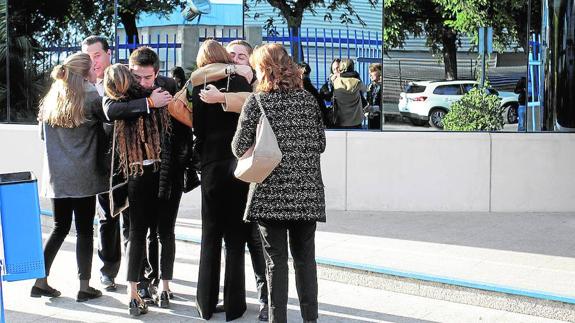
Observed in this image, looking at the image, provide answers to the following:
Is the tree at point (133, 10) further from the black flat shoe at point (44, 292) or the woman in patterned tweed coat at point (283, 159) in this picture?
the woman in patterned tweed coat at point (283, 159)

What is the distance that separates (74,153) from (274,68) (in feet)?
6.31

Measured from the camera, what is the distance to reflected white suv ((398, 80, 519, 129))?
912 cm

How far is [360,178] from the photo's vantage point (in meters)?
9.30

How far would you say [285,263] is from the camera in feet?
16.6

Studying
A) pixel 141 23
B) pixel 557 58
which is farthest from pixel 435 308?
pixel 141 23

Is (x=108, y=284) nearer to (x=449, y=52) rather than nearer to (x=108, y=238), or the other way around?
(x=108, y=238)

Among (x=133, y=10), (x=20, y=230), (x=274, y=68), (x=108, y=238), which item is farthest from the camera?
(x=133, y=10)

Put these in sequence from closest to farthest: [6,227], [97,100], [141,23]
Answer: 1. [6,227]
2. [97,100]
3. [141,23]

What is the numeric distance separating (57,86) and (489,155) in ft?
15.7

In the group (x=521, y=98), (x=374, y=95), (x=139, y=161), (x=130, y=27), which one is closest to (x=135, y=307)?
(x=139, y=161)

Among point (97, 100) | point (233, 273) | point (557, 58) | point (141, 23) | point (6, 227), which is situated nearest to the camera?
point (6, 227)

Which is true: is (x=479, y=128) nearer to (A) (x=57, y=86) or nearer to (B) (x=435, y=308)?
(B) (x=435, y=308)

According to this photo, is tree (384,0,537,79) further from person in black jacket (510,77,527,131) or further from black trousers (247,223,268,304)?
black trousers (247,223,268,304)

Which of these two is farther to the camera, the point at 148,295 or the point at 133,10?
the point at 133,10
